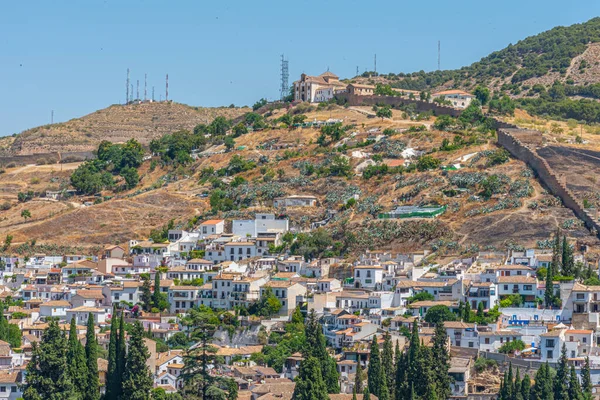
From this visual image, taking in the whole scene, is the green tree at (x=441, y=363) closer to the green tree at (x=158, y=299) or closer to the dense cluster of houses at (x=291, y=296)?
the dense cluster of houses at (x=291, y=296)

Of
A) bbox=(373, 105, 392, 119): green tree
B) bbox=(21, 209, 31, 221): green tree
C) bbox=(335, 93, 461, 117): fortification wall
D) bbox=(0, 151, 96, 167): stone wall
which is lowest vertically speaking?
bbox=(21, 209, 31, 221): green tree

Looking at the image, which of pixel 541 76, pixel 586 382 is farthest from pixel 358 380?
pixel 541 76

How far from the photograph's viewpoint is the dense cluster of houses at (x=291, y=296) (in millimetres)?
63688

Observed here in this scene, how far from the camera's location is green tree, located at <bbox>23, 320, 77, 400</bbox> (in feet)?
177

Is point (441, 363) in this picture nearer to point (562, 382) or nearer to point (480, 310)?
point (562, 382)

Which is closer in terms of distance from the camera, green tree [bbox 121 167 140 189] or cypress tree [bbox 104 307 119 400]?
cypress tree [bbox 104 307 119 400]

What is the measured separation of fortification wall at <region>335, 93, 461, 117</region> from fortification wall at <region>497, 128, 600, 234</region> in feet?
47.6

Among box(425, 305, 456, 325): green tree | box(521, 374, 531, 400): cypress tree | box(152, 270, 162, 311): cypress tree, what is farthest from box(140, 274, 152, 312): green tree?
box(521, 374, 531, 400): cypress tree

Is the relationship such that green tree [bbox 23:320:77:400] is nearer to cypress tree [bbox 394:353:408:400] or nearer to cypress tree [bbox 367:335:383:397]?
cypress tree [bbox 367:335:383:397]

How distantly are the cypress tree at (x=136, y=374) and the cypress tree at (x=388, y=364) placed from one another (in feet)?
34.1

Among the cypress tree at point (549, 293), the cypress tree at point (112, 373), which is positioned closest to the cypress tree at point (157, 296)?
the cypress tree at point (112, 373)

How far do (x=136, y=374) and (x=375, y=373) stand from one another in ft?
35.1

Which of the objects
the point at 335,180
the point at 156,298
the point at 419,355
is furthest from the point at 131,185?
the point at 419,355

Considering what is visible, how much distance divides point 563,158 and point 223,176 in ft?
94.6
